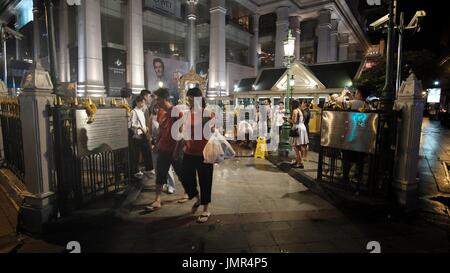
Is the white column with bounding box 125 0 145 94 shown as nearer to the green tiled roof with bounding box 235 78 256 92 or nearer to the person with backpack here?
the green tiled roof with bounding box 235 78 256 92

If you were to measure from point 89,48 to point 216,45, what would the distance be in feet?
37.6

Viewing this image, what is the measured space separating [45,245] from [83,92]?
13681mm

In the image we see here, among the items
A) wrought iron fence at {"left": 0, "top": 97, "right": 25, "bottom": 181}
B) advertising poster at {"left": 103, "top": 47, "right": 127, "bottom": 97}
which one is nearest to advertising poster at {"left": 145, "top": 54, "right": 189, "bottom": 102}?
advertising poster at {"left": 103, "top": 47, "right": 127, "bottom": 97}

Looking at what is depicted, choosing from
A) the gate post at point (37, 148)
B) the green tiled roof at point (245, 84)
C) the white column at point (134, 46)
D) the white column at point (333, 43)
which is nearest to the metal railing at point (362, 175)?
the gate post at point (37, 148)

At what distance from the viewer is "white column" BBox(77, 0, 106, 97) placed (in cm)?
1512

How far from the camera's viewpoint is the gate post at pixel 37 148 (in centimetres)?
388

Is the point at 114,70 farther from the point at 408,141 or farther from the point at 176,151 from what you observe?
the point at 408,141

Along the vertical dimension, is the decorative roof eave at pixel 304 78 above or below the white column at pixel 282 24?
below

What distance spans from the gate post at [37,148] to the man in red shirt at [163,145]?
5.47 feet

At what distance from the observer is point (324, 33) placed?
2936cm

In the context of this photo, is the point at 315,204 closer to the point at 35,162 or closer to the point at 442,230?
the point at 442,230

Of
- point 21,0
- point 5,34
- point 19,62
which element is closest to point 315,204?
point 5,34

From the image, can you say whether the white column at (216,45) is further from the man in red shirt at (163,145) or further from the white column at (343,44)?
the white column at (343,44)

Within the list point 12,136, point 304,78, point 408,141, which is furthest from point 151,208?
point 304,78
